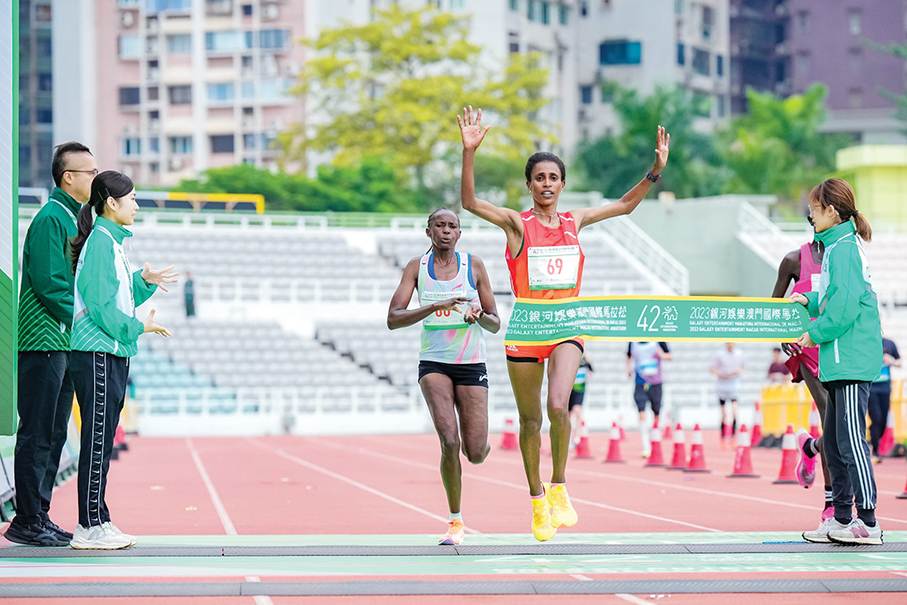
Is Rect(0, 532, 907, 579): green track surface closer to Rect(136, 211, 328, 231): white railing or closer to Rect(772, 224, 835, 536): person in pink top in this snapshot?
Rect(772, 224, 835, 536): person in pink top

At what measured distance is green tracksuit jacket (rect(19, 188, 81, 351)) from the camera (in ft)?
25.6

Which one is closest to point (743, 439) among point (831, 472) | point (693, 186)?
point (831, 472)

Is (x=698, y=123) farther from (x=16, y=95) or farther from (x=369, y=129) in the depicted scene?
(x=16, y=95)

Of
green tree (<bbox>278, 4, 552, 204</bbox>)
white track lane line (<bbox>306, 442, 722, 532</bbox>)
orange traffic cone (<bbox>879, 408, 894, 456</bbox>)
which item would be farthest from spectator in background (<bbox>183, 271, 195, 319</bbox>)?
green tree (<bbox>278, 4, 552, 204</bbox>)

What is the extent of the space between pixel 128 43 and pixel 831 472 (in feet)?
219

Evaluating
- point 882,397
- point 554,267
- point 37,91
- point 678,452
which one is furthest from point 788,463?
point 37,91

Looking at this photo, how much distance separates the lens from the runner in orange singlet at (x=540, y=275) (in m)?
7.48

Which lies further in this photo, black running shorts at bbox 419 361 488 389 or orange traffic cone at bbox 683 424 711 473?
orange traffic cone at bbox 683 424 711 473

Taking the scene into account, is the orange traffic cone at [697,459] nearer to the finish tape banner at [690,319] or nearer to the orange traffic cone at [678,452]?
the orange traffic cone at [678,452]

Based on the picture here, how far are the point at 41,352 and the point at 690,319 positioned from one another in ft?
14.1

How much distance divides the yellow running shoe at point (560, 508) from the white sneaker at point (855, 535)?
1627 mm

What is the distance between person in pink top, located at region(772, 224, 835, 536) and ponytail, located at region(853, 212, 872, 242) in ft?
1.43

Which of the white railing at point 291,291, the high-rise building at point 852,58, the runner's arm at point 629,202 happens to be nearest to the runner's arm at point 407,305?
the runner's arm at point 629,202

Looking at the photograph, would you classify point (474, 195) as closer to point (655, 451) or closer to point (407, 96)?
point (655, 451)
